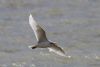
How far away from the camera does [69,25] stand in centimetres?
1928

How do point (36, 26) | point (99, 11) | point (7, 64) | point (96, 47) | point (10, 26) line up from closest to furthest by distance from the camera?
point (36, 26) < point (7, 64) < point (96, 47) < point (10, 26) < point (99, 11)

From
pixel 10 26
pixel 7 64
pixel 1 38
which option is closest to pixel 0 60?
pixel 7 64

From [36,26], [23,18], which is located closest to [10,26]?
[23,18]

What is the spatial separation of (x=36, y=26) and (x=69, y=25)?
8208 mm

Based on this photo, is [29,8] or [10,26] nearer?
[10,26]

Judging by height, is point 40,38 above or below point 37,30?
below

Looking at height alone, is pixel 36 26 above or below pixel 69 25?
above

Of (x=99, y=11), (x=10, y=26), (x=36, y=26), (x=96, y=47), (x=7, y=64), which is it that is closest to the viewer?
(x=36, y=26)

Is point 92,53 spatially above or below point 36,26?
below

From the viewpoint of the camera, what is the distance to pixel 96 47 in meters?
17.2

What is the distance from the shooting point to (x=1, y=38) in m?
17.8

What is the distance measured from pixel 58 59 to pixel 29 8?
5135 mm

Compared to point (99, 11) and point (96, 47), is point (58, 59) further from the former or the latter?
point (99, 11)

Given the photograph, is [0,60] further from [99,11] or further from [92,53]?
[99,11]
